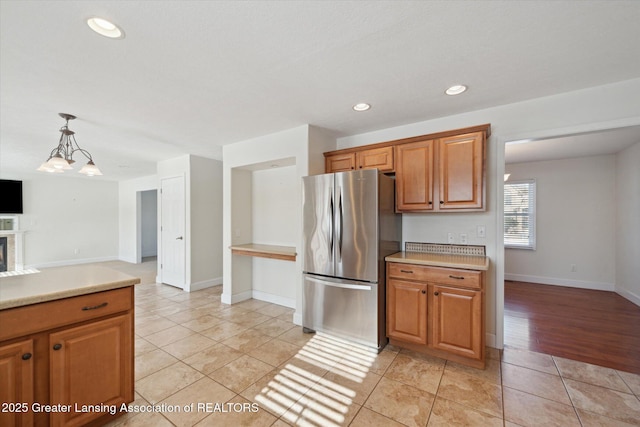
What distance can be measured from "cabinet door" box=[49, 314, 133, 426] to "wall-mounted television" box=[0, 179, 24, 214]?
750 centimetres

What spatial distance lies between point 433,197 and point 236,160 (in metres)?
2.87

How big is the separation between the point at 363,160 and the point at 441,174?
91cm

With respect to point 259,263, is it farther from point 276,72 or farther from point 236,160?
point 276,72

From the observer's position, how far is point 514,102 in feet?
8.62

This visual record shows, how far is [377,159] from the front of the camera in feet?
10.2

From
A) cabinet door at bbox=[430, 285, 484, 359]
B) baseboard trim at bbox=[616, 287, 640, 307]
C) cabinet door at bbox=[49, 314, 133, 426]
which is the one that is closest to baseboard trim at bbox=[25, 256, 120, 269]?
cabinet door at bbox=[49, 314, 133, 426]

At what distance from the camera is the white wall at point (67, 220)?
6598mm

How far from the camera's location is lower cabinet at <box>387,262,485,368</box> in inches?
90.4

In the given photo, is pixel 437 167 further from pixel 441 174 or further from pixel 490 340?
pixel 490 340

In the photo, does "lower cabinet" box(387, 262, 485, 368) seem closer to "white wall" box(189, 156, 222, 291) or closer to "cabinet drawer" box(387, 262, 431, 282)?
"cabinet drawer" box(387, 262, 431, 282)

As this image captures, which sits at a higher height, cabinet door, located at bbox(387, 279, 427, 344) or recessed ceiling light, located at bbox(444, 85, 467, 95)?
recessed ceiling light, located at bbox(444, 85, 467, 95)

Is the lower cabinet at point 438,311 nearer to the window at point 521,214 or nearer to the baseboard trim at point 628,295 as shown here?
the baseboard trim at point 628,295

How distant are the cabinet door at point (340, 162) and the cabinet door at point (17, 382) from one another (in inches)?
117

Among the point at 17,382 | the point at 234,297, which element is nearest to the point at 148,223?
the point at 234,297
